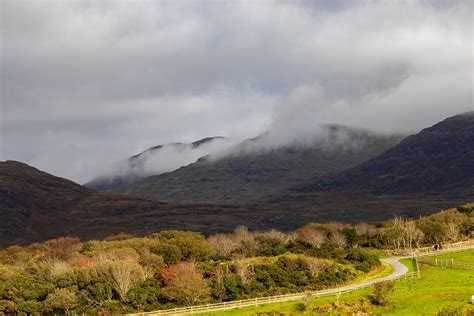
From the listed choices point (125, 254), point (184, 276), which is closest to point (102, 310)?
point (184, 276)

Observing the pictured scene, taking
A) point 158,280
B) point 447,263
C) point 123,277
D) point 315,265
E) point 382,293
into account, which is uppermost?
point 123,277

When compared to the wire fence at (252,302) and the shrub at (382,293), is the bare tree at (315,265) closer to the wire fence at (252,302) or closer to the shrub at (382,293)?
the wire fence at (252,302)

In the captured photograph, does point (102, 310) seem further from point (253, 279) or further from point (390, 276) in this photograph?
point (390, 276)

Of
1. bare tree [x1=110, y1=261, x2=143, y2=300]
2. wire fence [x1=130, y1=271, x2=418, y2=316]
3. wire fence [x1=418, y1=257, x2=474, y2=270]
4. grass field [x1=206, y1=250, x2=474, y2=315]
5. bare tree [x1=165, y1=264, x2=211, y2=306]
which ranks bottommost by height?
grass field [x1=206, y1=250, x2=474, y2=315]

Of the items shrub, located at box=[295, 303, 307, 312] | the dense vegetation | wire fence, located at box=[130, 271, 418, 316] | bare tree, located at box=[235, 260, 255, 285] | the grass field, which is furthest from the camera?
bare tree, located at box=[235, 260, 255, 285]

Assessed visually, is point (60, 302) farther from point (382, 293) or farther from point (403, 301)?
point (403, 301)

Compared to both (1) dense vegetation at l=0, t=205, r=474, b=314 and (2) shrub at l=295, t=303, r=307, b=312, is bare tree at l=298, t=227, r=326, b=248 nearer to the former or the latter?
(1) dense vegetation at l=0, t=205, r=474, b=314

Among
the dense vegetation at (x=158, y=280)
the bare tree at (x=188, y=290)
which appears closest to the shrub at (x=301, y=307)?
the dense vegetation at (x=158, y=280)

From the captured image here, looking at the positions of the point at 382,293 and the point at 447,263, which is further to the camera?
the point at 447,263

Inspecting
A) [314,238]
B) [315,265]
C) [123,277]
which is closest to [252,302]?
[315,265]

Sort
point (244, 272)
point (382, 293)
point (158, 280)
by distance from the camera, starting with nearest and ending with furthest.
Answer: point (382, 293) < point (158, 280) < point (244, 272)

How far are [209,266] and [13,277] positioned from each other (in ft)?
94.4

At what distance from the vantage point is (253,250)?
108062 millimetres

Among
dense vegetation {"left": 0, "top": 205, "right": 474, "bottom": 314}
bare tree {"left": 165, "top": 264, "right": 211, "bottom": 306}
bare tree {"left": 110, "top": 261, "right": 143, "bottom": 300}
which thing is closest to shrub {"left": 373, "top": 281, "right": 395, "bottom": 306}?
dense vegetation {"left": 0, "top": 205, "right": 474, "bottom": 314}
